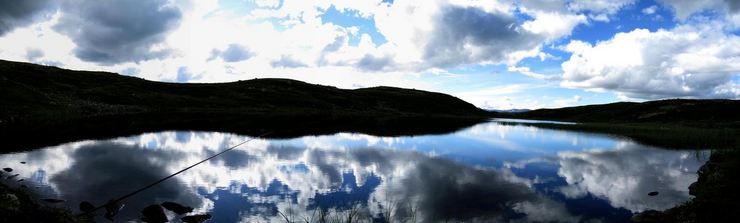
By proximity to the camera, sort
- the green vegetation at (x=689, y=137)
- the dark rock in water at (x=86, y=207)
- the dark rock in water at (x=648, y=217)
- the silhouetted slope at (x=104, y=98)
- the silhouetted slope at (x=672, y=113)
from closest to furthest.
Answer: the dark rock in water at (x=86, y=207), the dark rock in water at (x=648, y=217), the green vegetation at (x=689, y=137), the silhouetted slope at (x=104, y=98), the silhouetted slope at (x=672, y=113)

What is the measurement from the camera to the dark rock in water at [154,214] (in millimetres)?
18112

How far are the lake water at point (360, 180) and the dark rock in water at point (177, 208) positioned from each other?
1.88 feet

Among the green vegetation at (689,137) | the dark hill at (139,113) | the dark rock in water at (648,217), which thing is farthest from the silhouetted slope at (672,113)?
Result: the dark rock in water at (648,217)

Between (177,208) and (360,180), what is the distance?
12.0 m

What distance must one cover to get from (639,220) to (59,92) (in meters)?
130

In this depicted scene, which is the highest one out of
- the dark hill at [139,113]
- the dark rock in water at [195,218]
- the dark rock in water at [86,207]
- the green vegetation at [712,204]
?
the dark hill at [139,113]

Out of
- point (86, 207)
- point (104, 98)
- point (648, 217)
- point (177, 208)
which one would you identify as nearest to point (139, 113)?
point (104, 98)

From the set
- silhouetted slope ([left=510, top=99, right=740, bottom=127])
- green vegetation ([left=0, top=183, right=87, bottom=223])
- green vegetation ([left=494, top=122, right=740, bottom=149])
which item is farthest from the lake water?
silhouetted slope ([left=510, top=99, right=740, bottom=127])

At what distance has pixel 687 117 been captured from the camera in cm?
14575

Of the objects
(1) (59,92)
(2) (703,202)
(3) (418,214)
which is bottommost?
(3) (418,214)

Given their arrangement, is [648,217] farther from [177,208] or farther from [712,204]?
[177,208]

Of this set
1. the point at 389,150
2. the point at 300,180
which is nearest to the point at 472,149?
the point at 389,150

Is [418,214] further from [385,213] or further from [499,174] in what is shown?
[499,174]

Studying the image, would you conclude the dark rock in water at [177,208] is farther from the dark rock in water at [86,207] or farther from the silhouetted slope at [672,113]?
the silhouetted slope at [672,113]
